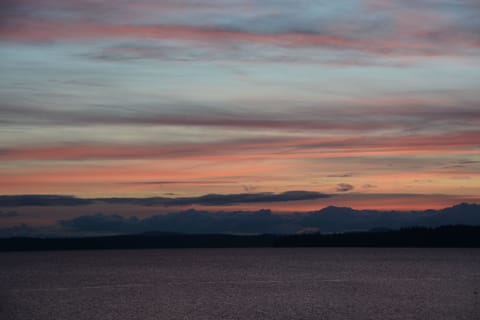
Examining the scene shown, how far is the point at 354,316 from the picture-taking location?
8625cm

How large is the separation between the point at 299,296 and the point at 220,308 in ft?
65.9

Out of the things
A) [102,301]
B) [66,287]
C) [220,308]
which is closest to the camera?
[220,308]

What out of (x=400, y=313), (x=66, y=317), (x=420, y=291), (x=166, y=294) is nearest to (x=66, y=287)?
(x=166, y=294)

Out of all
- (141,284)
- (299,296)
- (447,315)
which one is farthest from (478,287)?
(141,284)

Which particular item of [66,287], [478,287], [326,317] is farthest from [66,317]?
[478,287]

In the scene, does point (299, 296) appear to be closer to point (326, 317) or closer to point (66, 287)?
point (326, 317)

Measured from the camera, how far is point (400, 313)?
3492 inches

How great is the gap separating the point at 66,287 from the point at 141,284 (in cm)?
1516

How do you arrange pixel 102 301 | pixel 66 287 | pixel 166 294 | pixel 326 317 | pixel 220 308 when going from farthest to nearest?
1. pixel 66 287
2. pixel 166 294
3. pixel 102 301
4. pixel 220 308
5. pixel 326 317

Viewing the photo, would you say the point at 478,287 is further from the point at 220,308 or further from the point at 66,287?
the point at 66,287

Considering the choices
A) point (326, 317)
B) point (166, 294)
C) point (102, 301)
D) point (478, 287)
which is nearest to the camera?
point (326, 317)

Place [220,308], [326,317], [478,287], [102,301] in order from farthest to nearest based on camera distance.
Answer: [478,287] → [102,301] → [220,308] → [326,317]

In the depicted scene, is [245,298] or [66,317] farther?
[245,298]

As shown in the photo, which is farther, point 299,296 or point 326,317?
point 299,296
